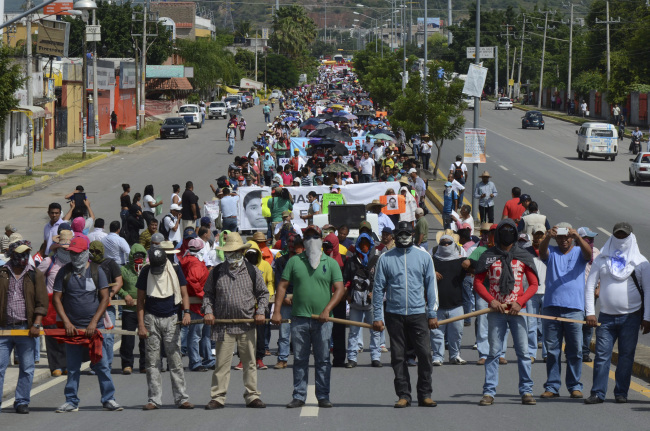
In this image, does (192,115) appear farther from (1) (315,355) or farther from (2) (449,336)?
(1) (315,355)

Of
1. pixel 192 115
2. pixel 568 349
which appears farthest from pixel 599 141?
pixel 568 349

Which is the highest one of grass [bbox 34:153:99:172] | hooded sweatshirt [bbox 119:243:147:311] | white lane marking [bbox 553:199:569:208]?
hooded sweatshirt [bbox 119:243:147:311]

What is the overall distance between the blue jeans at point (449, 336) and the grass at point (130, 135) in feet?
147

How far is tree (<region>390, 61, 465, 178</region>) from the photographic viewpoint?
40062 mm

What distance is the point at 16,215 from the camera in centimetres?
3059

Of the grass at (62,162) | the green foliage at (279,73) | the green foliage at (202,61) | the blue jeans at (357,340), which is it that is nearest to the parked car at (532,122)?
the green foliage at (202,61)

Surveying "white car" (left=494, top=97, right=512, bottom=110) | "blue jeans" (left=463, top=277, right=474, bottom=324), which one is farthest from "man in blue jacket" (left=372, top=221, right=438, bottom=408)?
"white car" (left=494, top=97, right=512, bottom=110)

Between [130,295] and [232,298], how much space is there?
2.76 metres

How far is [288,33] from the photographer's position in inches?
6934

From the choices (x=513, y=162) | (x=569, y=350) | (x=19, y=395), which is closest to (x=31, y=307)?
(x=19, y=395)

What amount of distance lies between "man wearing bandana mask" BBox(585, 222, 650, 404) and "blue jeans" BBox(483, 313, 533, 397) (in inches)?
27.3

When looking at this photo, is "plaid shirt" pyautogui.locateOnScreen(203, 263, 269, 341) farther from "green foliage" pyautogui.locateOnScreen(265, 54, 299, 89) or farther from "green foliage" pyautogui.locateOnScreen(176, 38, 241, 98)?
"green foliage" pyautogui.locateOnScreen(265, 54, 299, 89)

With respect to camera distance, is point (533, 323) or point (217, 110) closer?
point (533, 323)

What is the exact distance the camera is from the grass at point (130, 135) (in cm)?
5678
